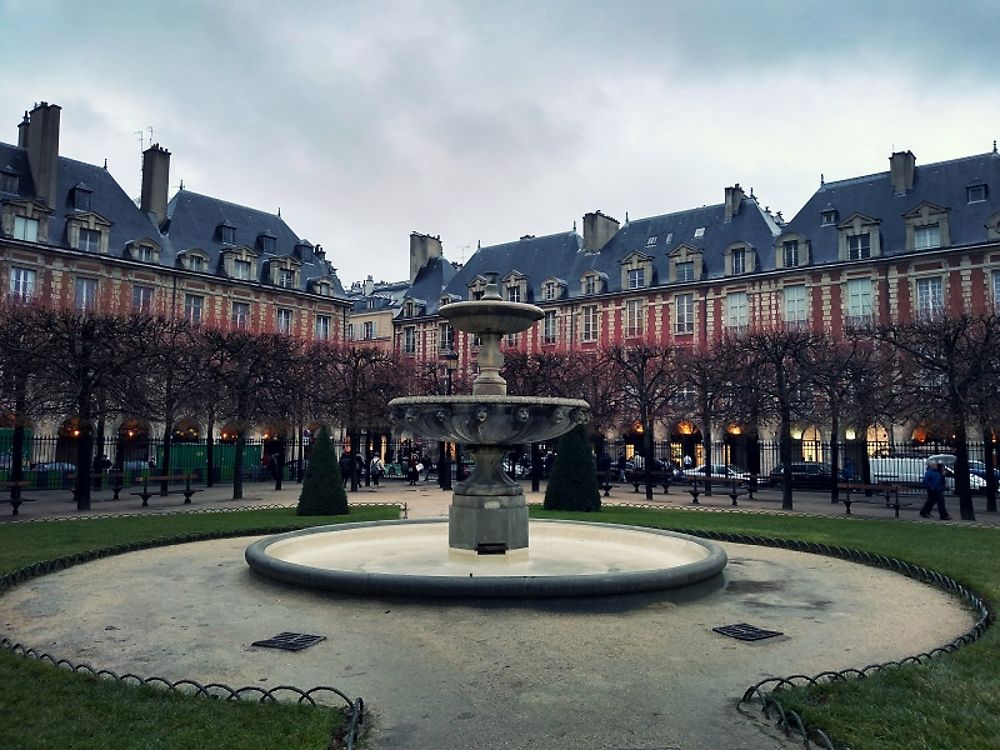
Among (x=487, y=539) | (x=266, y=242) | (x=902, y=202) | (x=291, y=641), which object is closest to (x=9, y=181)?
(x=266, y=242)

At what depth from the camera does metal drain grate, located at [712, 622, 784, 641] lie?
6798 mm

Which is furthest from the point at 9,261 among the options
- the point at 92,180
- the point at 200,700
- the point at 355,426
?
the point at 200,700

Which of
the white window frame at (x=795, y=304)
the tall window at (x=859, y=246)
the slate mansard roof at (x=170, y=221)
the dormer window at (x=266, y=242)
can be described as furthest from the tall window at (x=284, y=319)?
the tall window at (x=859, y=246)

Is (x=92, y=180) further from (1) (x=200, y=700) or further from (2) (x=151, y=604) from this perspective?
(1) (x=200, y=700)

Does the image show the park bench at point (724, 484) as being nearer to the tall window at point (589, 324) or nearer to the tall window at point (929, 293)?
the tall window at point (929, 293)

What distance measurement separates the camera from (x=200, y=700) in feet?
16.3

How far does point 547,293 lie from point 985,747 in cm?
4813

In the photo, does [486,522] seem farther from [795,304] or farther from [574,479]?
[795,304]

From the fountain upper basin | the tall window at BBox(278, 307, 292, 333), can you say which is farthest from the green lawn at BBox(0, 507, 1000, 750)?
the tall window at BBox(278, 307, 292, 333)

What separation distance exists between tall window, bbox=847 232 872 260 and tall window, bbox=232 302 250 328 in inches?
1342

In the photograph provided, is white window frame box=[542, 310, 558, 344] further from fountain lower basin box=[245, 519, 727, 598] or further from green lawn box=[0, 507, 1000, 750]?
green lawn box=[0, 507, 1000, 750]

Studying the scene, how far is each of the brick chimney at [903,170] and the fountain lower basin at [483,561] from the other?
35582 millimetres

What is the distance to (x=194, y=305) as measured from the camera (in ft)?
146

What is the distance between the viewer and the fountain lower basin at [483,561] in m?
7.71
